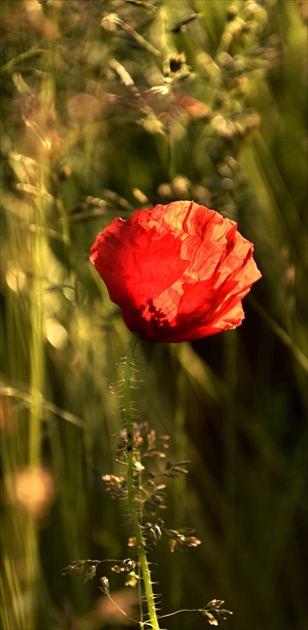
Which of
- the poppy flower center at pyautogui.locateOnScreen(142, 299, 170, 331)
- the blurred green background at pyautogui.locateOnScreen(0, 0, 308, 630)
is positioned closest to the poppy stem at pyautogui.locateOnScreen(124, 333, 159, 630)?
the poppy flower center at pyautogui.locateOnScreen(142, 299, 170, 331)

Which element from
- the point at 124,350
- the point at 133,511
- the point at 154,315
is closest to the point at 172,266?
the point at 154,315

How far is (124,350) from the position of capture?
1194 millimetres

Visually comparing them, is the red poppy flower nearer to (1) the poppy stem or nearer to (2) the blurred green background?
(1) the poppy stem

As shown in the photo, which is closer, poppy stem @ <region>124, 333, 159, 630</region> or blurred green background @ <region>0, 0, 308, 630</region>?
poppy stem @ <region>124, 333, 159, 630</region>

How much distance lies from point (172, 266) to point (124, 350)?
58cm

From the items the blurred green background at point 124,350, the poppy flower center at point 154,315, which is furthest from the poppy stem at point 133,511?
the blurred green background at point 124,350

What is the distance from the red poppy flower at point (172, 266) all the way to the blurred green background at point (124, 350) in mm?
277

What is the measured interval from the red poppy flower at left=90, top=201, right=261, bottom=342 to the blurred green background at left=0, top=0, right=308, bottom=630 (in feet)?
0.91

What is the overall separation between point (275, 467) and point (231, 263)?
2.22 feet

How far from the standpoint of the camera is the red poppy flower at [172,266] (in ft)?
2.06

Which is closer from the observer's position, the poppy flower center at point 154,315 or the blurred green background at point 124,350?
the poppy flower center at point 154,315

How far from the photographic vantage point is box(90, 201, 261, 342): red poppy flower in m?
0.63

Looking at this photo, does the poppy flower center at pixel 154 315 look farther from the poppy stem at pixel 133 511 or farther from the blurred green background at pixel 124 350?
the blurred green background at pixel 124 350

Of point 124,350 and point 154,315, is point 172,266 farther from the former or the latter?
point 124,350
